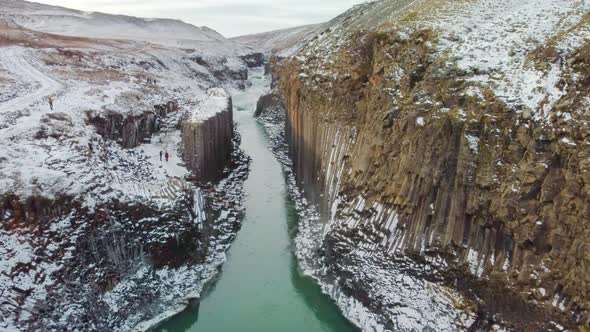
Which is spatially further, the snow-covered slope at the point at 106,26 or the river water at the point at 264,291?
the snow-covered slope at the point at 106,26

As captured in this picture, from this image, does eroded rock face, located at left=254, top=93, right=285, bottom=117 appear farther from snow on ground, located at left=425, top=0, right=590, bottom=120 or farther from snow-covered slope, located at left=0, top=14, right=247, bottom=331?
snow on ground, located at left=425, top=0, right=590, bottom=120

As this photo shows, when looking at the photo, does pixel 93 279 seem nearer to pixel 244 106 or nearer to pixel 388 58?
pixel 388 58

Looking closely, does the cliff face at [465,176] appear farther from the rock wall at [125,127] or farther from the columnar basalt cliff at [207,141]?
the rock wall at [125,127]

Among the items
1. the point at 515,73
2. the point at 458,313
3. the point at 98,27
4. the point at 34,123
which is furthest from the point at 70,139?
the point at 98,27

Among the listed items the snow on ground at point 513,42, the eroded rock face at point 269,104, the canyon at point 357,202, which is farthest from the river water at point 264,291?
the eroded rock face at point 269,104

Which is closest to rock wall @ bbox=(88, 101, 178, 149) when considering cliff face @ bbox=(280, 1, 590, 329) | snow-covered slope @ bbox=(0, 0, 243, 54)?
cliff face @ bbox=(280, 1, 590, 329)

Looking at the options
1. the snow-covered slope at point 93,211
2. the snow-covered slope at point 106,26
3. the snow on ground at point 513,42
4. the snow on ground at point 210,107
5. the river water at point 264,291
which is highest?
the snow-covered slope at point 106,26

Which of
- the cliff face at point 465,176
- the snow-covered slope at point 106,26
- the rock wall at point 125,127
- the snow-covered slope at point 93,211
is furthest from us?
the snow-covered slope at point 106,26
